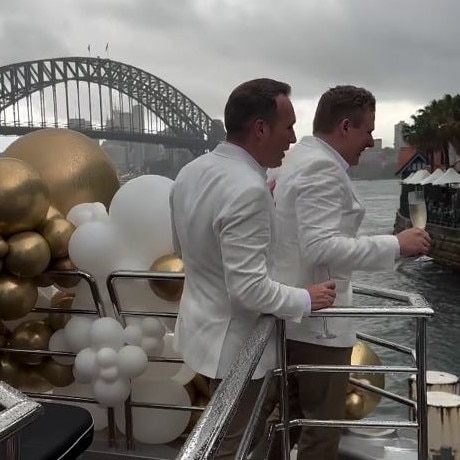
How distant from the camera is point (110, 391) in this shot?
239 centimetres

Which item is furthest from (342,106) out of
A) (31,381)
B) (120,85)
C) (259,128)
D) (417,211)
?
(120,85)

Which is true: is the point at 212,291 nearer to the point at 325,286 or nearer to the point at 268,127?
the point at 325,286

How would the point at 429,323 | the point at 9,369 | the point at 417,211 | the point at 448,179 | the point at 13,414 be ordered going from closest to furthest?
the point at 13,414, the point at 417,211, the point at 9,369, the point at 429,323, the point at 448,179

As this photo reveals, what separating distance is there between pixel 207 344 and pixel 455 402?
1387 mm

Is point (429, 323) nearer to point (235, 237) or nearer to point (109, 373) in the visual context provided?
point (109, 373)

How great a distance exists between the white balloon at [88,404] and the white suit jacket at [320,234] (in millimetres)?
1043

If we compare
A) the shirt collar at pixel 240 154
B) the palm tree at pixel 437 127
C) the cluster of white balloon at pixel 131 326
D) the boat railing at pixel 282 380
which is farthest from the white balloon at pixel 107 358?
the palm tree at pixel 437 127

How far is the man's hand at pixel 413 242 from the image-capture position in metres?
1.84

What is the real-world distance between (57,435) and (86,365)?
0.51 meters

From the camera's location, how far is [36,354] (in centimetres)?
257

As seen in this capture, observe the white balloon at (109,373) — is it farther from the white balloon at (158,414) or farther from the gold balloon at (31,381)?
the gold balloon at (31,381)

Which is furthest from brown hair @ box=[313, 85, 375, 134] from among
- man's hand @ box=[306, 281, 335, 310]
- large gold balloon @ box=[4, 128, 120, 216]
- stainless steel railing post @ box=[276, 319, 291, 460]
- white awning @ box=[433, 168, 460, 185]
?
white awning @ box=[433, 168, 460, 185]


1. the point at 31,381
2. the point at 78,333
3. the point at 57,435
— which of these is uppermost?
the point at 78,333

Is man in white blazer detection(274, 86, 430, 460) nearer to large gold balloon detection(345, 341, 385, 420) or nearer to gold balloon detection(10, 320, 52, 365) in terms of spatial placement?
large gold balloon detection(345, 341, 385, 420)
